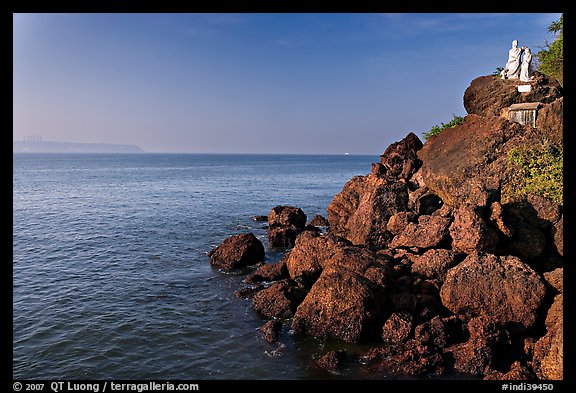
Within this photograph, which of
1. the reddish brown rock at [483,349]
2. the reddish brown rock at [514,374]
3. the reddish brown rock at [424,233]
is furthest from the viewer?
the reddish brown rock at [424,233]

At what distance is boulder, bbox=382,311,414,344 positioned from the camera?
1719 cm

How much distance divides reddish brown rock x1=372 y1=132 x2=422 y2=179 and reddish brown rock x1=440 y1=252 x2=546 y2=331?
629 inches

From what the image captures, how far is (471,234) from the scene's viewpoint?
20.2 metres

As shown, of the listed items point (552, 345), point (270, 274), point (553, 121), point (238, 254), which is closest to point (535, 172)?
point (553, 121)

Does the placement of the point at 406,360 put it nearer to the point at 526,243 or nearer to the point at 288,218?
the point at 526,243

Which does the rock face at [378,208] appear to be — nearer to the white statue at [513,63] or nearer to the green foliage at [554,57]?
the white statue at [513,63]

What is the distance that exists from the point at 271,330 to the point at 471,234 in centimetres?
1063

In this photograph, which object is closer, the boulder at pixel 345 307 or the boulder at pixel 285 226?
the boulder at pixel 345 307

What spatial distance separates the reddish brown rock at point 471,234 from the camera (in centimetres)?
2011

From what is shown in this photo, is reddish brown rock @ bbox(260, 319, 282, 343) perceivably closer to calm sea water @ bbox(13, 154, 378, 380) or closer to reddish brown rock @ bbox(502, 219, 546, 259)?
calm sea water @ bbox(13, 154, 378, 380)

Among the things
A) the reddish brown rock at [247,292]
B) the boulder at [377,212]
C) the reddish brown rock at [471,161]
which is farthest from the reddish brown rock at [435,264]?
the reddish brown rock at [247,292]

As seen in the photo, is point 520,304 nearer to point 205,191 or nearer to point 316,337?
point 316,337

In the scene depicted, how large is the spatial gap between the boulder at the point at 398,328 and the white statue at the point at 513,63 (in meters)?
21.2
